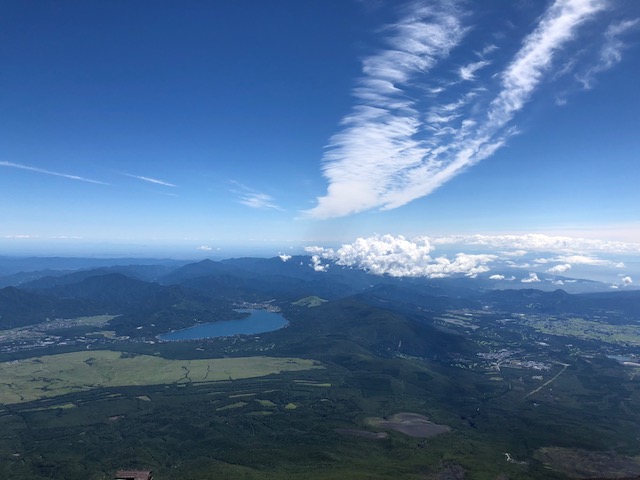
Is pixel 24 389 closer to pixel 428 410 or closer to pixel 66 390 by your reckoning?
pixel 66 390

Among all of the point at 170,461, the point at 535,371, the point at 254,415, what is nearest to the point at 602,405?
the point at 535,371

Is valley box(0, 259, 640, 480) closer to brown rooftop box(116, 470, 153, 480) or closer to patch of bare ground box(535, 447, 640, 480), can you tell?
patch of bare ground box(535, 447, 640, 480)

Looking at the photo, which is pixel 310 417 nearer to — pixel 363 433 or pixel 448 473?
pixel 363 433

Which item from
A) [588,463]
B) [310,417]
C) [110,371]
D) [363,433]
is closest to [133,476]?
[363,433]

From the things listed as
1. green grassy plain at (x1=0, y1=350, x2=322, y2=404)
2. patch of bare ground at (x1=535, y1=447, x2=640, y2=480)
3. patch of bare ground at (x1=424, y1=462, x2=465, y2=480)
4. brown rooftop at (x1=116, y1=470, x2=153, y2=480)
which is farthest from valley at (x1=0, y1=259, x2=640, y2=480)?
brown rooftop at (x1=116, y1=470, x2=153, y2=480)

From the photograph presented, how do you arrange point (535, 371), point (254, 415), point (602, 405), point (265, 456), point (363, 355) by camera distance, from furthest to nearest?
point (363, 355)
point (535, 371)
point (602, 405)
point (254, 415)
point (265, 456)

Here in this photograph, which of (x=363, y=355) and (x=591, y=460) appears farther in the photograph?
(x=363, y=355)

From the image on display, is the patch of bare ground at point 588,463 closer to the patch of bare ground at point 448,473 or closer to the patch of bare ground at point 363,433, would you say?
the patch of bare ground at point 448,473
